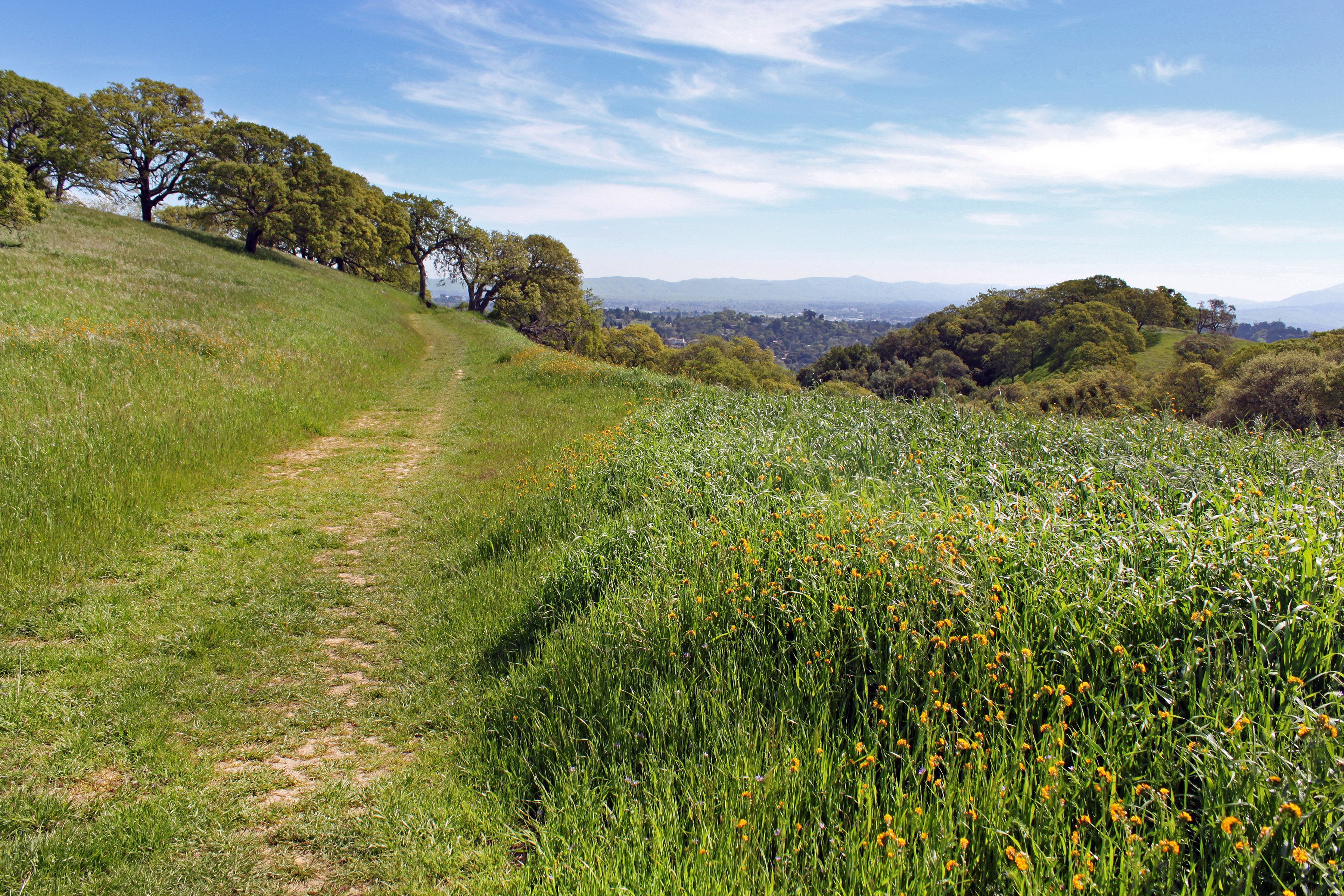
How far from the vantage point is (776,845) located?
2.55m

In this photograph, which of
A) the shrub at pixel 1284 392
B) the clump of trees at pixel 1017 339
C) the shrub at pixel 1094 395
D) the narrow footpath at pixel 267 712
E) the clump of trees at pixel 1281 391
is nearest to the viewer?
the narrow footpath at pixel 267 712

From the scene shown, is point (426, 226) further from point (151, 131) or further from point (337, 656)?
point (337, 656)

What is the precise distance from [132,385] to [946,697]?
12339 mm

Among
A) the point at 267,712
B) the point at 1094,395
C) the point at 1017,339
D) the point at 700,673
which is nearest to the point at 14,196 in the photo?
the point at 267,712

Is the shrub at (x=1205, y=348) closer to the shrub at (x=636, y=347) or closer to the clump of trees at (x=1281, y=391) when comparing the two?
the clump of trees at (x=1281, y=391)

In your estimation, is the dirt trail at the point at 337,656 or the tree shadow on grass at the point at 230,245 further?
the tree shadow on grass at the point at 230,245

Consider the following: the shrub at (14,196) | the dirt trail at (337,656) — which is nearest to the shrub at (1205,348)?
the dirt trail at (337,656)

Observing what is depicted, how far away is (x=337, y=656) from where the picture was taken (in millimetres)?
4668

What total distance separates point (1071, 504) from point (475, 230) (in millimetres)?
56322

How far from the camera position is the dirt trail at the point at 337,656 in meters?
3.03

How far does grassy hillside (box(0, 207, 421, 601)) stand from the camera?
5.91 meters

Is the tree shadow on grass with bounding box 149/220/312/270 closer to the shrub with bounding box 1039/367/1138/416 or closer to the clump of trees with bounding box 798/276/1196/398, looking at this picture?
the clump of trees with bounding box 798/276/1196/398

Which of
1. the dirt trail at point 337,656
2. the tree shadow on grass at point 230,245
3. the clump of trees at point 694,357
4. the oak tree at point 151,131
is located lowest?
the dirt trail at point 337,656

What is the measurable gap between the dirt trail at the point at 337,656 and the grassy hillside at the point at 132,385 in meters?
1.03
